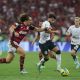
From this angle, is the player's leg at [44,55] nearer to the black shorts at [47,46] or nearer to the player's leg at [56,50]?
the black shorts at [47,46]

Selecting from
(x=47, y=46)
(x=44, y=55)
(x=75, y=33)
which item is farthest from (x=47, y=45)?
(x=75, y=33)

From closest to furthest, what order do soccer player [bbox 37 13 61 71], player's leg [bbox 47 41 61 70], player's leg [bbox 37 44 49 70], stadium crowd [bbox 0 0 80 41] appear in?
soccer player [bbox 37 13 61 71] < player's leg [bbox 47 41 61 70] < player's leg [bbox 37 44 49 70] < stadium crowd [bbox 0 0 80 41]

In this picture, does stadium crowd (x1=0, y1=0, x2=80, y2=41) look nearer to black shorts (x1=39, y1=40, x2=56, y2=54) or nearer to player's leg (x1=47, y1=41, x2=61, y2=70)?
black shorts (x1=39, y1=40, x2=56, y2=54)

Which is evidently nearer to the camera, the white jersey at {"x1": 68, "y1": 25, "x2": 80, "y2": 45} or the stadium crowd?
the white jersey at {"x1": 68, "y1": 25, "x2": 80, "y2": 45}

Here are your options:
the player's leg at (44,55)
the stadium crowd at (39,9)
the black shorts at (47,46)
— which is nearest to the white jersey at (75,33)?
the black shorts at (47,46)

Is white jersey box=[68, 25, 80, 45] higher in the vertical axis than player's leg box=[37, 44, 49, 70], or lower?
higher

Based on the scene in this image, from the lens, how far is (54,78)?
44.4 ft

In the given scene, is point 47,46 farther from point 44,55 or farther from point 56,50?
point 56,50

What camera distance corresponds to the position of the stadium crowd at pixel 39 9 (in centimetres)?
3272

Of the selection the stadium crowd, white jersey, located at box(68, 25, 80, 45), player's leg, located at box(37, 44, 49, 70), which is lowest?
player's leg, located at box(37, 44, 49, 70)

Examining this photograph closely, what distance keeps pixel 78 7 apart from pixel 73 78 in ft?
69.4

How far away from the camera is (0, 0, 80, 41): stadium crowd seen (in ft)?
107

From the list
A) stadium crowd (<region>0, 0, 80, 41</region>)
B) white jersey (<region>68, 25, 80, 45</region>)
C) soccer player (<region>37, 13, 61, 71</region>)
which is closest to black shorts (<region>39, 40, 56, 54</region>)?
soccer player (<region>37, 13, 61, 71</region>)

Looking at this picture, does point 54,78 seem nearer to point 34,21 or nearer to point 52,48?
point 52,48
